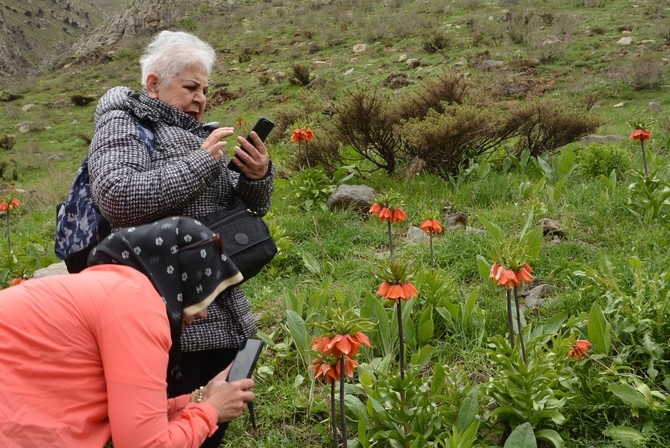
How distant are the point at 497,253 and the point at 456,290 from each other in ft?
4.88

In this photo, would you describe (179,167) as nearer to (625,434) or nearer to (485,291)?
(625,434)

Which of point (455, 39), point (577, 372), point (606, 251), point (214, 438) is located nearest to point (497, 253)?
point (577, 372)

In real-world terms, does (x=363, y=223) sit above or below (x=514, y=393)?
below

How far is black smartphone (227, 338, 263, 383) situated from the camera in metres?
2.07

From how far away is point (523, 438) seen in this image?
2.31 metres

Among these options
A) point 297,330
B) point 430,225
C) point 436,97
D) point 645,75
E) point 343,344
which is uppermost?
point 343,344

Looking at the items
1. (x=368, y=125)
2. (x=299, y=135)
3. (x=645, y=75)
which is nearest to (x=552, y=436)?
(x=299, y=135)

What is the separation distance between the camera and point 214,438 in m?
2.39

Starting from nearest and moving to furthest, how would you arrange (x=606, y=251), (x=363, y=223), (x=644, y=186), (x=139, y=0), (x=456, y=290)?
1. (x=456, y=290)
2. (x=606, y=251)
3. (x=644, y=186)
4. (x=363, y=223)
5. (x=139, y=0)

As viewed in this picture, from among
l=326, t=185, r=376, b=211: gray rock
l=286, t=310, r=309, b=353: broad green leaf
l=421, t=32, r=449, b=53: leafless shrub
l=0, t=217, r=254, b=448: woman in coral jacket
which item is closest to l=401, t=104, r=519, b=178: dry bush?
l=326, t=185, r=376, b=211: gray rock

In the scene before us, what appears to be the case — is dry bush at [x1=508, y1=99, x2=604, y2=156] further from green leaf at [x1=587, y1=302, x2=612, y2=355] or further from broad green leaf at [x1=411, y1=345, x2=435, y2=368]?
broad green leaf at [x1=411, y1=345, x2=435, y2=368]

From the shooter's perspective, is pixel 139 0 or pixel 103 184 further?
pixel 139 0

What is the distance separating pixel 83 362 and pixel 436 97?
6071 mm

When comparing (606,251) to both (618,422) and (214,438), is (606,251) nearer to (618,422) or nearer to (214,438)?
(618,422)
